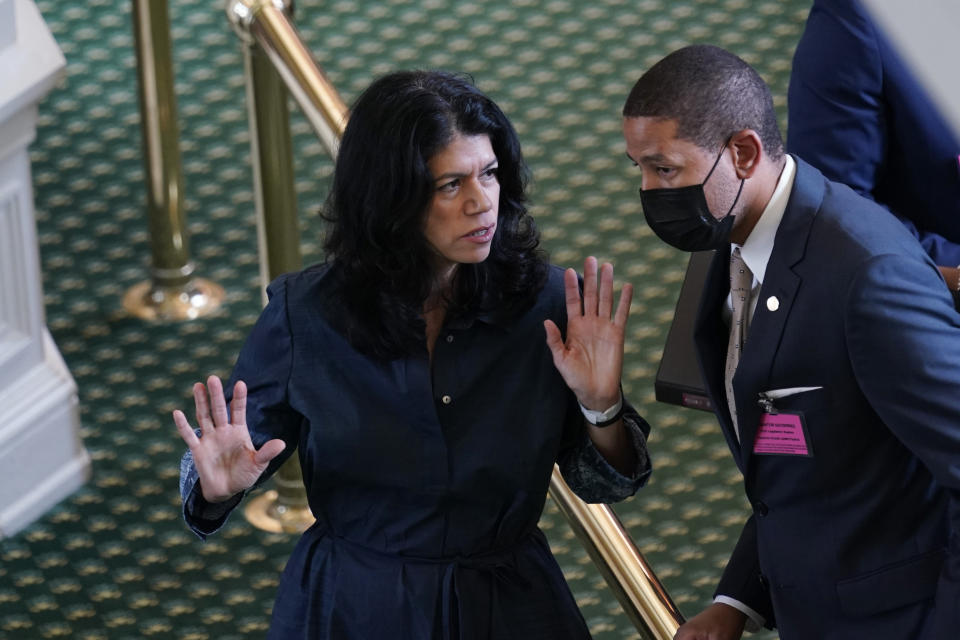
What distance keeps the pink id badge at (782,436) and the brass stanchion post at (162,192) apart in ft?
7.47

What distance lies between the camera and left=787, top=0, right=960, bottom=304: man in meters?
2.07

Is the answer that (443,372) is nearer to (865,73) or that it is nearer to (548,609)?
(548,609)

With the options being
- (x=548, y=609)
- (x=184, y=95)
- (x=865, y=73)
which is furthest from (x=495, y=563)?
(x=184, y=95)

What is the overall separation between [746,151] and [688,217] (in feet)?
0.34

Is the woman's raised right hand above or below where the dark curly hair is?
below

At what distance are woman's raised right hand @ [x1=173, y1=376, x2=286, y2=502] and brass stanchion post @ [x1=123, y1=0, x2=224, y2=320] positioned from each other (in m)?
1.83

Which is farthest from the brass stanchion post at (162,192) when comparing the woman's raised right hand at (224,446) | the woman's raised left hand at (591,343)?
the woman's raised left hand at (591,343)

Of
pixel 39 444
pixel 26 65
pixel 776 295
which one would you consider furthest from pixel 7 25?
pixel 776 295

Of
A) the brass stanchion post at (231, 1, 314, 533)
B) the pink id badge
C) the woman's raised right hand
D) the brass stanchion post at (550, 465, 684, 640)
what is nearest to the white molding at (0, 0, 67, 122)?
the brass stanchion post at (231, 1, 314, 533)

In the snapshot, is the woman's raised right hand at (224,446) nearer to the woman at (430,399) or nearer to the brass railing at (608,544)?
the woman at (430,399)

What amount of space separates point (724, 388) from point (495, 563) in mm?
417

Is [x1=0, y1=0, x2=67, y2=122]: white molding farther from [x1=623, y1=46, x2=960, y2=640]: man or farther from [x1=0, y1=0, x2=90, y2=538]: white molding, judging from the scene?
[x1=623, y1=46, x2=960, y2=640]: man

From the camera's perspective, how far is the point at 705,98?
146cm

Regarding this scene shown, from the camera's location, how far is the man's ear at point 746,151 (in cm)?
148
